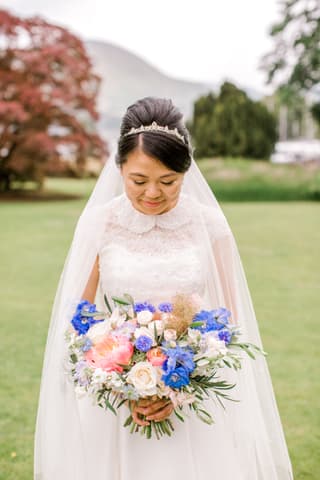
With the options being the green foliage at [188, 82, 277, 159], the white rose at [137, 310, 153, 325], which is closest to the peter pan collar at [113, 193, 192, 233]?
the white rose at [137, 310, 153, 325]

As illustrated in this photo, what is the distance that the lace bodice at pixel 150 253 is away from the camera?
9.77 feet

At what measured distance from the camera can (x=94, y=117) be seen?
25906mm

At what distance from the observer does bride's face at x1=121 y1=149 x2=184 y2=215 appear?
277cm

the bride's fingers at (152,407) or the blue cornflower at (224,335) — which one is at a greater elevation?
the blue cornflower at (224,335)

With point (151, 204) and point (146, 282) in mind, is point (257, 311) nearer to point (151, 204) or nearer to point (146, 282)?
point (146, 282)

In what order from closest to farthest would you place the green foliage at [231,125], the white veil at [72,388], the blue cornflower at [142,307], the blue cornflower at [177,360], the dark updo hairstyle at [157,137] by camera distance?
the blue cornflower at [177,360] < the blue cornflower at [142,307] < the dark updo hairstyle at [157,137] < the white veil at [72,388] < the green foliage at [231,125]

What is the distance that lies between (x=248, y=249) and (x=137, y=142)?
11127mm

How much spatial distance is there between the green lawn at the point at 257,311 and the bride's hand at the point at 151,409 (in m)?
2.07

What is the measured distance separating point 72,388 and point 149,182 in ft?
3.51

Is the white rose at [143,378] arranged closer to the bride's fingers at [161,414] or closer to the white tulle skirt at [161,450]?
the bride's fingers at [161,414]

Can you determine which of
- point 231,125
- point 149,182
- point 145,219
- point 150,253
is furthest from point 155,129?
point 231,125

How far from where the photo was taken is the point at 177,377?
239cm

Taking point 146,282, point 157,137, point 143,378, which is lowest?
point 143,378

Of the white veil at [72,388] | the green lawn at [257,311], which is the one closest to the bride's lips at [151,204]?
the white veil at [72,388]
